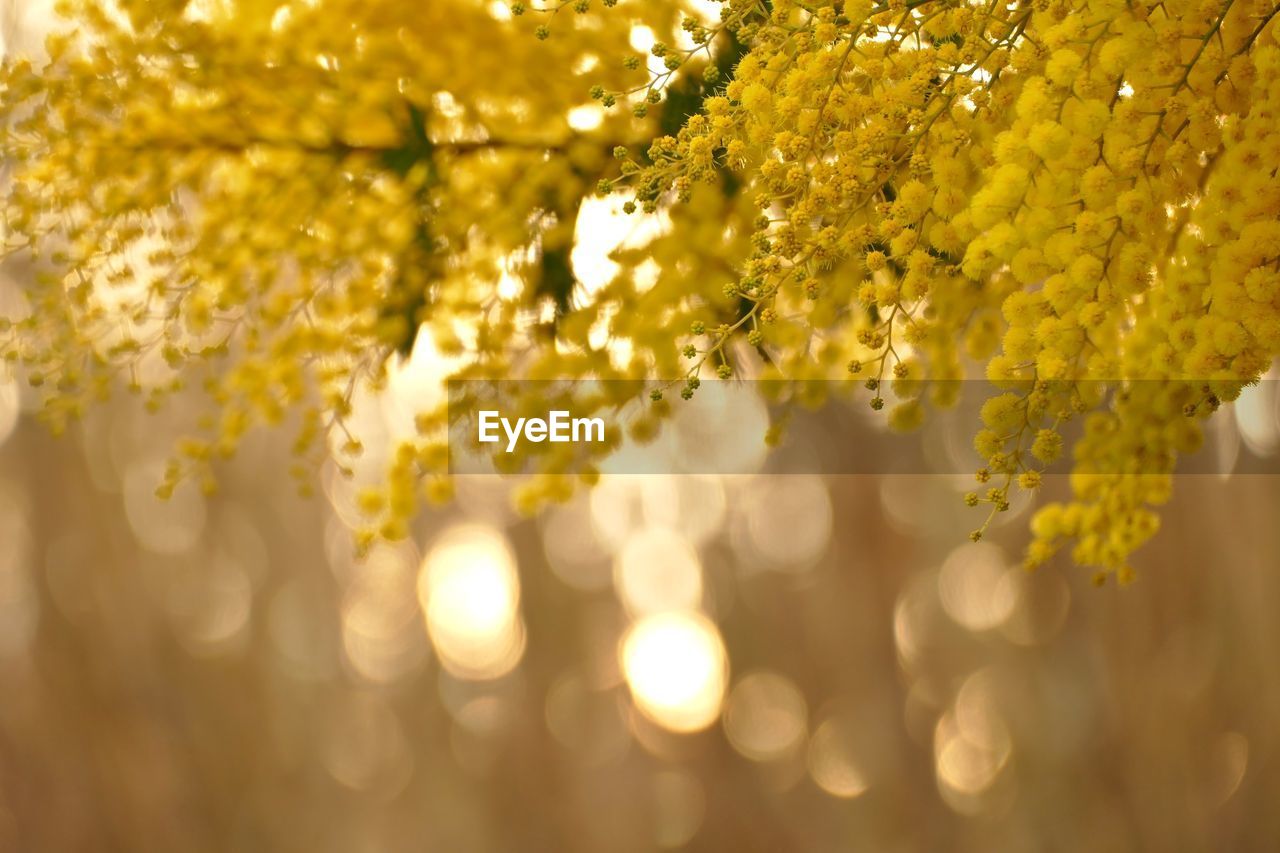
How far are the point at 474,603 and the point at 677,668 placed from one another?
0.71ft

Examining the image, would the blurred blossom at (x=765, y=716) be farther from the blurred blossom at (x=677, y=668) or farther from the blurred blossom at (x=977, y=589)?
the blurred blossom at (x=977, y=589)

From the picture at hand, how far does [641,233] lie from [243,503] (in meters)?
0.94

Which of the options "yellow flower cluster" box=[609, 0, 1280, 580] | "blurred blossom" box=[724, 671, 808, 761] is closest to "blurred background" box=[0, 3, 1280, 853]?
"blurred blossom" box=[724, 671, 808, 761]

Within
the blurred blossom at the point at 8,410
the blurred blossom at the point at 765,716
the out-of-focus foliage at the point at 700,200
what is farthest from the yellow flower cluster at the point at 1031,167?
the blurred blossom at the point at 8,410

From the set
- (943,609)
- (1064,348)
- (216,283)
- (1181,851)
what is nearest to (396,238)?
(216,283)

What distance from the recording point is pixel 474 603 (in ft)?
4.00

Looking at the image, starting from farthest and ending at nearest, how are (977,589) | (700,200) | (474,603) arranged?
1. (474,603)
2. (977,589)
3. (700,200)

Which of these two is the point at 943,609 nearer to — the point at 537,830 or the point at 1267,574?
the point at 1267,574

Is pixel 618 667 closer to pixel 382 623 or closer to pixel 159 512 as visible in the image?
pixel 382 623

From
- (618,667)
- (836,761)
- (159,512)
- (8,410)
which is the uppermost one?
(8,410)

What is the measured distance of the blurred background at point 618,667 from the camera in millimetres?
1035

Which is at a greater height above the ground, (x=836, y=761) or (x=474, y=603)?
(x=474, y=603)

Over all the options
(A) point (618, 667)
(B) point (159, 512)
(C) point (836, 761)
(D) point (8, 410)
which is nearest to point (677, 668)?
(A) point (618, 667)

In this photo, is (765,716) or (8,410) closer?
(765,716)
